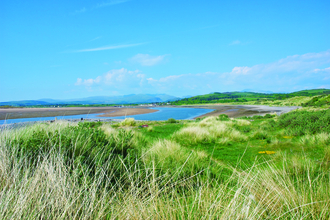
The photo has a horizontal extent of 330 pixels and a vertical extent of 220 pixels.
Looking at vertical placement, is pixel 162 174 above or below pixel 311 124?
below

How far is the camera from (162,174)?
12.1 ft

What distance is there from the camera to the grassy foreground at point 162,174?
2031 mm

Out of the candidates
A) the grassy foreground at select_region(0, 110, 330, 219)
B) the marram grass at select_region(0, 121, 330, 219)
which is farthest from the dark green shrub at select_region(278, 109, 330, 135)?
the marram grass at select_region(0, 121, 330, 219)

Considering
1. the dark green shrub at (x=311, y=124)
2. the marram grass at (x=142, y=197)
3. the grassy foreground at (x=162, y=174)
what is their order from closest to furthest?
the marram grass at (x=142, y=197) → the grassy foreground at (x=162, y=174) → the dark green shrub at (x=311, y=124)

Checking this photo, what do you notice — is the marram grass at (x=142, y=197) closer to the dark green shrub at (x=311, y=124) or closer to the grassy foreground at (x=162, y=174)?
the grassy foreground at (x=162, y=174)

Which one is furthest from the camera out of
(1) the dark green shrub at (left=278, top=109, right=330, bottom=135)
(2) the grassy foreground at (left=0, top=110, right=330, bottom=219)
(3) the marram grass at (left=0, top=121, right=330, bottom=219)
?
(1) the dark green shrub at (left=278, top=109, right=330, bottom=135)

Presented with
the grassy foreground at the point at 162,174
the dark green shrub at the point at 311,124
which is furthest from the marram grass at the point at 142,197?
the dark green shrub at the point at 311,124

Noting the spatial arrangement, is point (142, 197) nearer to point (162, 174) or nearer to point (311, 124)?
point (162, 174)

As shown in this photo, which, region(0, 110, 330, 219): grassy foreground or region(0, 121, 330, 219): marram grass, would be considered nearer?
region(0, 121, 330, 219): marram grass

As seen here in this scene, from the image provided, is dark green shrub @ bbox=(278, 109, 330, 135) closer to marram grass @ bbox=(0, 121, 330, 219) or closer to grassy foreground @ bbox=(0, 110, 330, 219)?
grassy foreground @ bbox=(0, 110, 330, 219)

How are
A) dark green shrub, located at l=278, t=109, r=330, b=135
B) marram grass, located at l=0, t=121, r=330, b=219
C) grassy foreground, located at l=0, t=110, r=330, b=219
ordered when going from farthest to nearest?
dark green shrub, located at l=278, t=109, r=330, b=135
grassy foreground, located at l=0, t=110, r=330, b=219
marram grass, located at l=0, t=121, r=330, b=219

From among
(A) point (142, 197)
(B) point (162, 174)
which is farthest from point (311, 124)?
(A) point (142, 197)

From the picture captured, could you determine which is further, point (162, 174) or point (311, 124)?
point (311, 124)

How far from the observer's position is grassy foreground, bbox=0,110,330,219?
2.03 m
